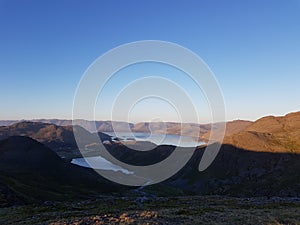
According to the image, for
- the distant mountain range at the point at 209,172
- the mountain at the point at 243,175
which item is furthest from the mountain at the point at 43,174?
the mountain at the point at 243,175

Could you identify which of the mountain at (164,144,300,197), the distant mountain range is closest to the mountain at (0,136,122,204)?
the distant mountain range

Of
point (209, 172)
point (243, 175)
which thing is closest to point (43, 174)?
point (209, 172)

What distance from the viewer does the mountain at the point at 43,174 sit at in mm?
104000

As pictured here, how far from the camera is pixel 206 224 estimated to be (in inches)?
989

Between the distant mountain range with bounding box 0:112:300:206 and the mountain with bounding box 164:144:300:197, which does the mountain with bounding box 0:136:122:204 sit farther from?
the mountain with bounding box 164:144:300:197

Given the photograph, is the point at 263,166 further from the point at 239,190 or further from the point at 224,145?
the point at 224,145

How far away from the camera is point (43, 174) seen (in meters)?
144

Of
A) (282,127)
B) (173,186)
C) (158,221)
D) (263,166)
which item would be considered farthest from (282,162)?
(158,221)

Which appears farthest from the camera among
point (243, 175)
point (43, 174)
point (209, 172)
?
point (209, 172)

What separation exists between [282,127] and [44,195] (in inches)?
6384

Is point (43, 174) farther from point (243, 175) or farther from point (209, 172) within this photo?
point (243, 175)

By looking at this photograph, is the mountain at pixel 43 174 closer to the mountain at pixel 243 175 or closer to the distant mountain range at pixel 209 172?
the distant mountain range at pixel 209 172

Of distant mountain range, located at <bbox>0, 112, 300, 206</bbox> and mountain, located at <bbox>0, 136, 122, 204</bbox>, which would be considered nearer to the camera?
mountain, located at <bbox>0, 136, 122, 204</bbox>

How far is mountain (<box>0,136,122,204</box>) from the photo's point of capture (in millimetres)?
104000
